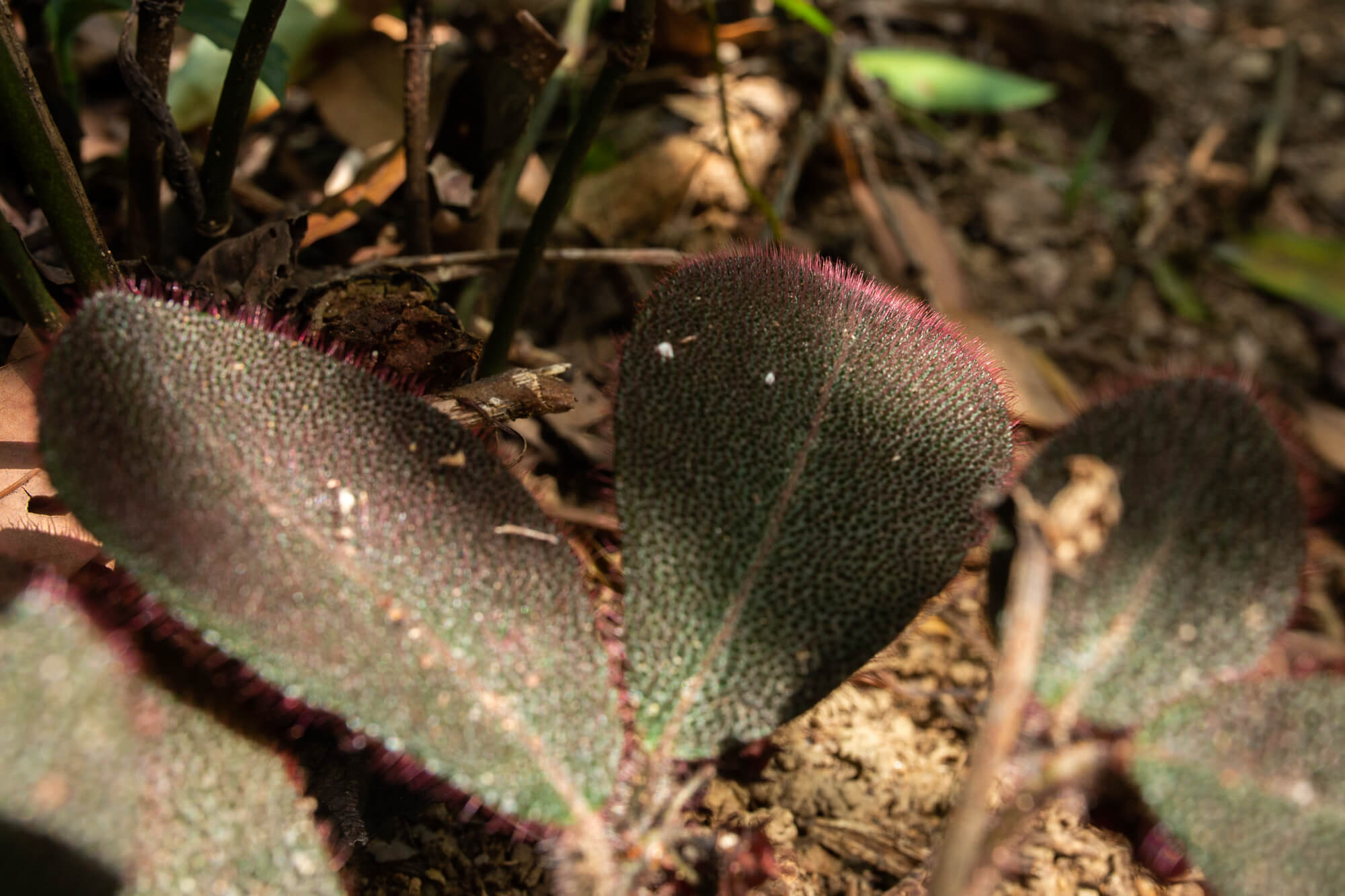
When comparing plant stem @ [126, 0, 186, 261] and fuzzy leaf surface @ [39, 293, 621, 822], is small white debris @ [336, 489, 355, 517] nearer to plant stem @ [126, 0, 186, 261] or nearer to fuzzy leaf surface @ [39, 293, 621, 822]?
fuzzy leaf surface @ [39, 293, 621, 822]

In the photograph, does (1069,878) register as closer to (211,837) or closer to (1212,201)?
(211,837)

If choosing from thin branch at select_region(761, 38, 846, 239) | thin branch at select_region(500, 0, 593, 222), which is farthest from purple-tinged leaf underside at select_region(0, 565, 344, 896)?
thin branch at select_region(761, 38, 846, 239)

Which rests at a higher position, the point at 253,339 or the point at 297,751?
the point at 253,339

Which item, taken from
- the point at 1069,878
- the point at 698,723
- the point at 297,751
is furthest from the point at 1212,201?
the point at 297,751

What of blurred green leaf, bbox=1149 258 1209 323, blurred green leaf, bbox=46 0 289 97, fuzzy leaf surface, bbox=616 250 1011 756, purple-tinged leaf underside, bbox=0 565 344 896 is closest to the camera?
purple-tinged leaf underside, bbox=0 565 344 896

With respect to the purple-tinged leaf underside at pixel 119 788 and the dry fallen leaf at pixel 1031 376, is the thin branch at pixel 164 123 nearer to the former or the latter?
the purple-tinged leaf underside at pixel 119 788

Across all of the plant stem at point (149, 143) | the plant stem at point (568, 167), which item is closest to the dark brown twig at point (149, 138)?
the plant stem at point (149, 143)
